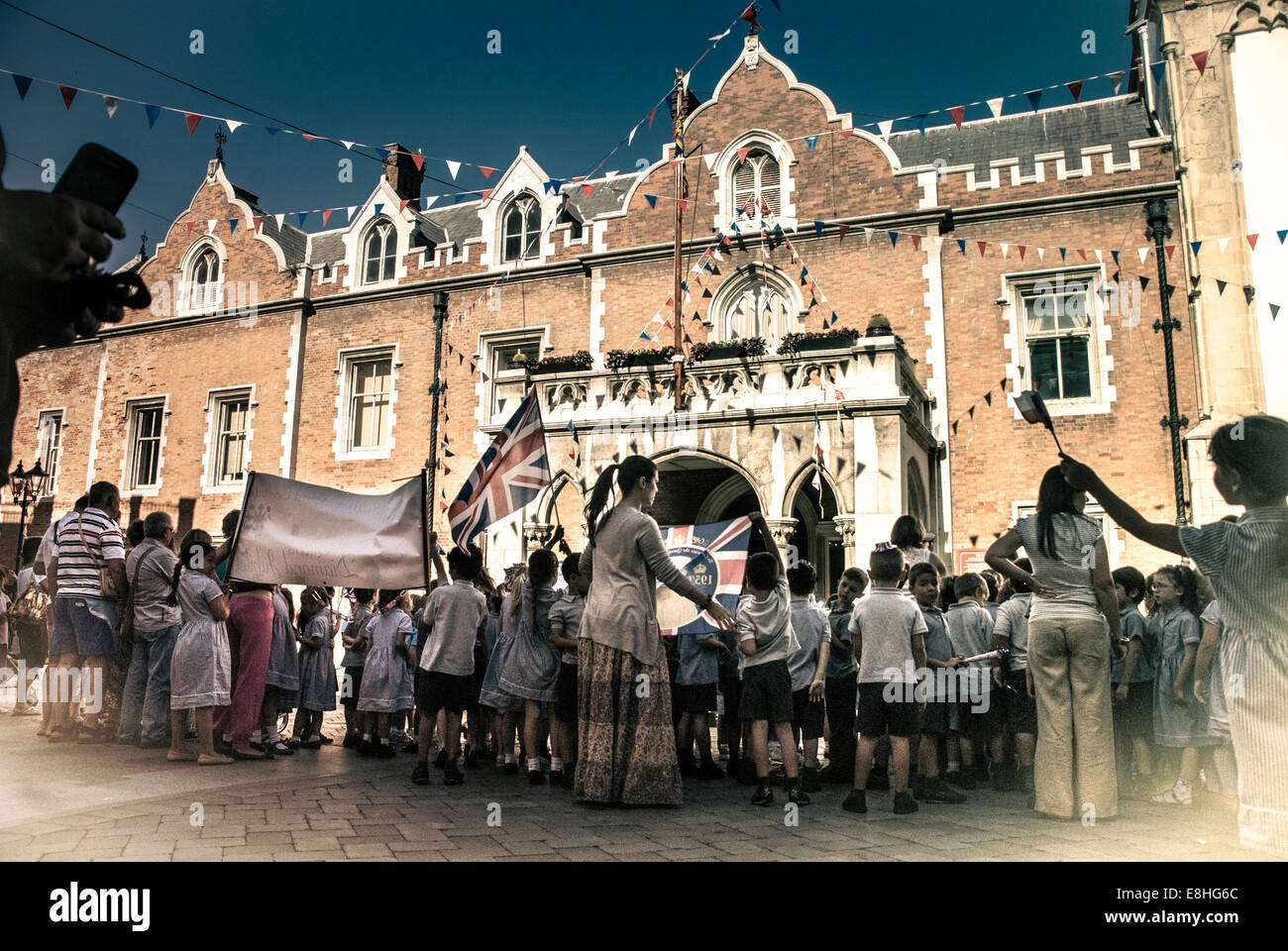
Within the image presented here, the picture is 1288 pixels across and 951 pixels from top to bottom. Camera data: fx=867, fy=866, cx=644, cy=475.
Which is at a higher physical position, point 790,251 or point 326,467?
point 790,251

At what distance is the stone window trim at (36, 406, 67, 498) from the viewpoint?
2284 centimetres

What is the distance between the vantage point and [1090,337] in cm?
1445

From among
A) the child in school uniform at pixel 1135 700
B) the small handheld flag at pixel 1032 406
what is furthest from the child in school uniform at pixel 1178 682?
the small handheld flag at pixel 1032 406

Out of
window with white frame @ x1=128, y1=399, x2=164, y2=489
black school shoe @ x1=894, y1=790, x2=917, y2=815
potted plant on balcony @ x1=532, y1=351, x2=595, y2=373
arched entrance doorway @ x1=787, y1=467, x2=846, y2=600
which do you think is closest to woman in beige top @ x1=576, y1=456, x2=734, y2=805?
black school shoe @ x1=894, y1=790, x2=917, y2=815

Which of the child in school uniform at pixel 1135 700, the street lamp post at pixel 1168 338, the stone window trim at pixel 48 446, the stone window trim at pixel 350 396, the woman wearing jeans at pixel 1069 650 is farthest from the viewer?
the stone window trim at pixel 48 446

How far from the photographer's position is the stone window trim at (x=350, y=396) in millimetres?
19422

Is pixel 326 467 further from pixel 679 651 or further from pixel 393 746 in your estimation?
pixel 679 651

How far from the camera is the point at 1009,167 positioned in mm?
15352

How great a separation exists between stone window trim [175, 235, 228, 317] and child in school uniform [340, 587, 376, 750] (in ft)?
52.2

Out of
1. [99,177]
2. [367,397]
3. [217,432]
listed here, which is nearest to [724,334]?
[367,397]

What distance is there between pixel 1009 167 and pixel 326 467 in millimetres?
15433

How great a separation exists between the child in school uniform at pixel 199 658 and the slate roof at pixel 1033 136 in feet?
48.1

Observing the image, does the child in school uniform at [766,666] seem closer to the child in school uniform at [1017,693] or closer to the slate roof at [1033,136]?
the child in school uniform at [1017,693]
